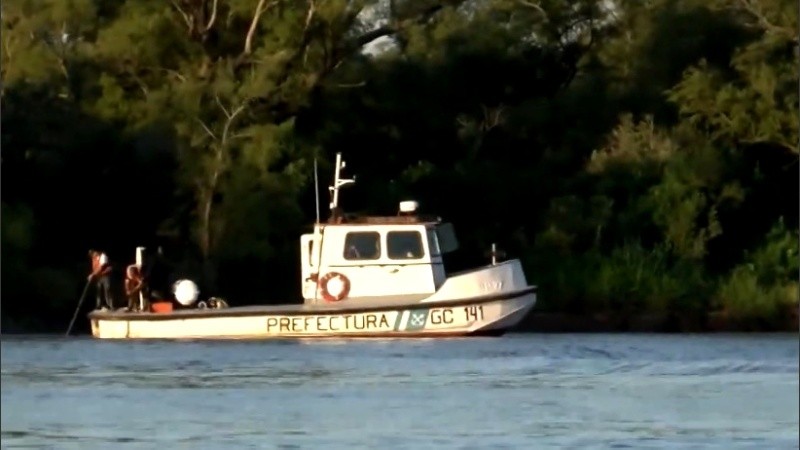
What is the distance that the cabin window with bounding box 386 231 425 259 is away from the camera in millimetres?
29562

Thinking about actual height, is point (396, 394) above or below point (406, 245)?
below

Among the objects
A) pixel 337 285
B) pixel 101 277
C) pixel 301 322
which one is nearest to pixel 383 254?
pixel 337 285

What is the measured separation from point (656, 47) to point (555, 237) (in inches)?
190

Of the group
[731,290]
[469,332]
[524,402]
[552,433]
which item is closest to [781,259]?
[731,290]

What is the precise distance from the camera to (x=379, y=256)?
29.7 m

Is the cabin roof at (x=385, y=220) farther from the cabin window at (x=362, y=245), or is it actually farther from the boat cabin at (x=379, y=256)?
the cabin window at (x=362, y=245)

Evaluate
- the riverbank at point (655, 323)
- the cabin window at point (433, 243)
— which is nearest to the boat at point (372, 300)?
the cabin window at point (433, 243)

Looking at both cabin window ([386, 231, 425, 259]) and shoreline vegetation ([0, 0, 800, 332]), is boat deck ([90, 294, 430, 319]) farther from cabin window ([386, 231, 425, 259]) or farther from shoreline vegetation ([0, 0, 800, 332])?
shoreline vegetation ([0, 0, 800, 332])

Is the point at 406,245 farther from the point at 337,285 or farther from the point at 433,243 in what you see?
the point at 337,285

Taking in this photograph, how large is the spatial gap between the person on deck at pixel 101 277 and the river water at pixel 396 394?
169 cm

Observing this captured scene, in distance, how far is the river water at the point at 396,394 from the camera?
17.4 m

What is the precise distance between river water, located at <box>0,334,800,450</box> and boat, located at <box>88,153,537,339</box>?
0.55m

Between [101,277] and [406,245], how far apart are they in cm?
493

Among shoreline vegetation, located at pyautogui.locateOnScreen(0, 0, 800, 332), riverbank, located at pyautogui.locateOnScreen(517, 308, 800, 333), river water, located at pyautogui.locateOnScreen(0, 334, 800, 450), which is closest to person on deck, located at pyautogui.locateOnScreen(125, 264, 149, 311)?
river water, located at pyautogui.locateOnScreen(0, 334, 800, 450)
